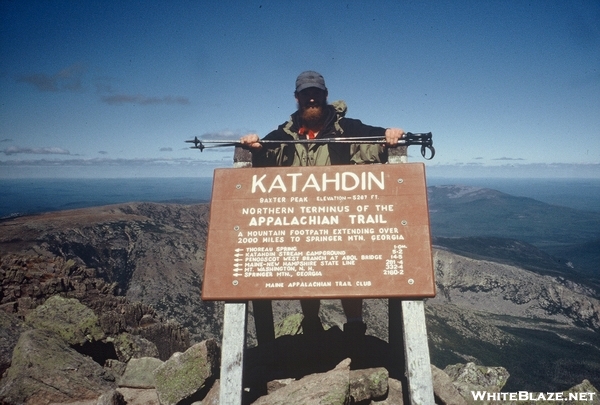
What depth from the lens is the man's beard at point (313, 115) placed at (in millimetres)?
6957

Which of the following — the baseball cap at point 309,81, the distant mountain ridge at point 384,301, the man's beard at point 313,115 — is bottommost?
the distant mountain ridge at point 384,301

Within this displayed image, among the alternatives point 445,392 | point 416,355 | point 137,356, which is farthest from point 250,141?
point 137,356

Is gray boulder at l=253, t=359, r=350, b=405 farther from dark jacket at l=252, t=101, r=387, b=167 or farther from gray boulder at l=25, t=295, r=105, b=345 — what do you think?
gray boulder at l=25, t=295, r=105, b=345

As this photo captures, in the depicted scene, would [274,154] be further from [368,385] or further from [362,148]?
[368,385]

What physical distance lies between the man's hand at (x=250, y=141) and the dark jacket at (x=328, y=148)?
37cm

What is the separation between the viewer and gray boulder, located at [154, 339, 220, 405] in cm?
575

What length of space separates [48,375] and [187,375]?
2756 mm

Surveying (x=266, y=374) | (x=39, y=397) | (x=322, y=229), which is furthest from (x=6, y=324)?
(x=322, y=229)

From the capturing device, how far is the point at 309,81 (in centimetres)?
680

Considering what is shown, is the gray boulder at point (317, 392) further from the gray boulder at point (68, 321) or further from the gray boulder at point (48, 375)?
the gray boulder at point (68, 321)

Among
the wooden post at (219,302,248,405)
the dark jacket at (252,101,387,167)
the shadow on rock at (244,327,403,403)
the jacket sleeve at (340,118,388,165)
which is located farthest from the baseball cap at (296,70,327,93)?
the shadow on rock at (244,327,403,403)

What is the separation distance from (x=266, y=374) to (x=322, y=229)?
3240mm

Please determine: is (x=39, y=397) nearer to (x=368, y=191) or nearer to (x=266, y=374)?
(x=266, y=374)

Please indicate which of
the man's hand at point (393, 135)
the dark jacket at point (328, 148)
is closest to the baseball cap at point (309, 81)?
the dark jacket at point (328, 148)
